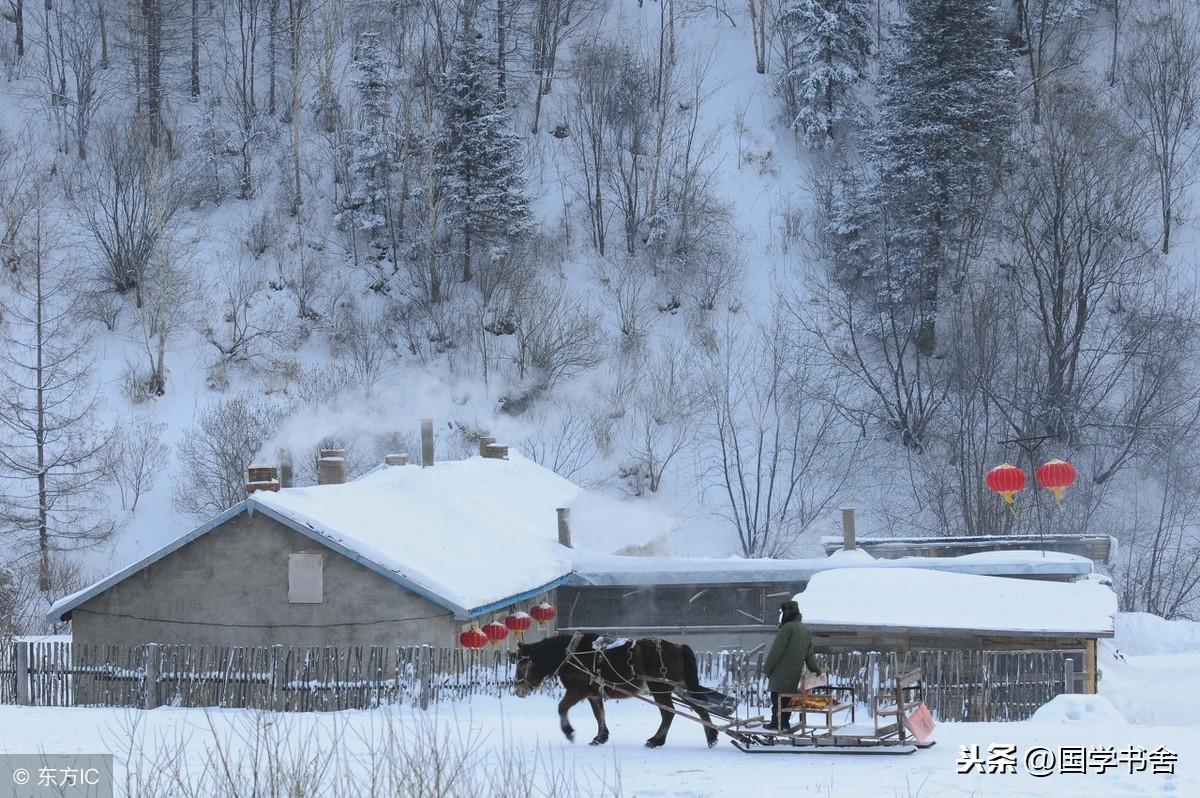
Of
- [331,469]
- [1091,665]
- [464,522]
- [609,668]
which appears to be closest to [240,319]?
[331,469]

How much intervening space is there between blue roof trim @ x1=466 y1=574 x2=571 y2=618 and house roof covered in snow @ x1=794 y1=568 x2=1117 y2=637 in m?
5.49

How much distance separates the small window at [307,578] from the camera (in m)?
23.2

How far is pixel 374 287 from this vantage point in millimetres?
53000

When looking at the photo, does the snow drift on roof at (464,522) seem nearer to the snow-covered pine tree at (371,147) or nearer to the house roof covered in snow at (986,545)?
the house roof covered in snow at (986,545)

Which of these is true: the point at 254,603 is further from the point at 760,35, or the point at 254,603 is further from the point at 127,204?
the point at 760,35

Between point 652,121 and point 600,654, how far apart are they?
46664 mm

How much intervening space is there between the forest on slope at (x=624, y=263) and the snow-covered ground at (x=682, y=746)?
1957cm

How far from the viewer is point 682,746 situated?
14430 millimetres

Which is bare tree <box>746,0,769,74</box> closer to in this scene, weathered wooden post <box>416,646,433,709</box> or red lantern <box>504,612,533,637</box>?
red lantern <box>504,612,533,637</box>

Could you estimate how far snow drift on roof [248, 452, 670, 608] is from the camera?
23.1m

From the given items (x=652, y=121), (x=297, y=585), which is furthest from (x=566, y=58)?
(x=297, y=585)

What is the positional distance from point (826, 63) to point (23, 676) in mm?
43533

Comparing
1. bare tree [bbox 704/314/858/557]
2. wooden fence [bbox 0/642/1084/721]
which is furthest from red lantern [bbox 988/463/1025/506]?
bare tree [bbox 704/314/858/557]

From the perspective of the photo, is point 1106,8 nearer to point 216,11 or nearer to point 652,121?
point 652,121
